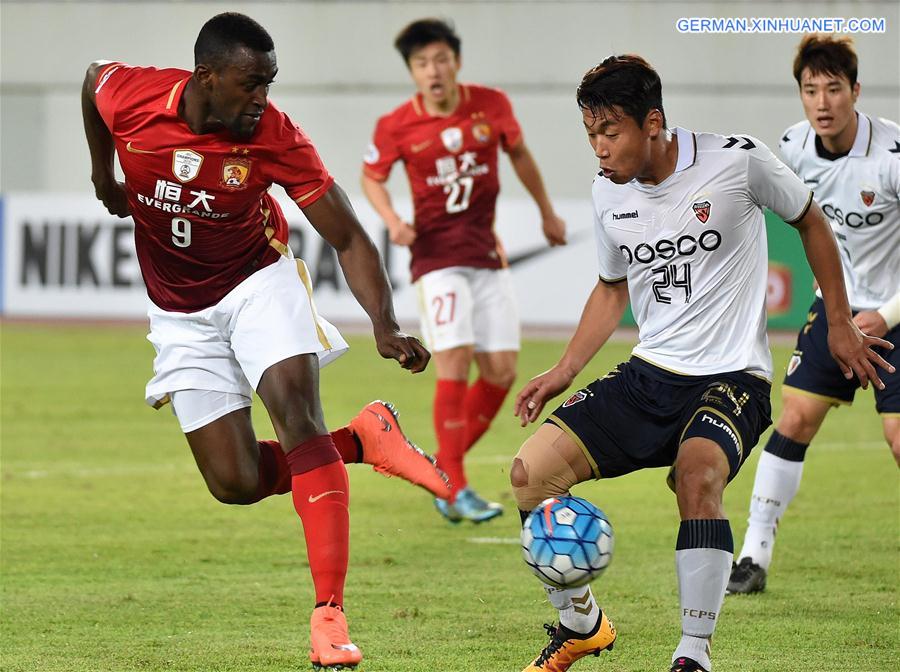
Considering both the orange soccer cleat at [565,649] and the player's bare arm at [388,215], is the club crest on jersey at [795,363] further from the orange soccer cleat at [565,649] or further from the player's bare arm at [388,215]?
the player's bare arm at [388,215]

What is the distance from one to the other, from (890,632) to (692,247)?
5.56 ft

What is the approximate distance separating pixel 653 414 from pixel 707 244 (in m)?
0.59

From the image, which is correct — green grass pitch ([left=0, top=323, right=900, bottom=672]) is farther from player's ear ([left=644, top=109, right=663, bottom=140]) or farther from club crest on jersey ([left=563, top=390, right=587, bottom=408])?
player's ear ([left=644, top=109, right=663, bottom=140])

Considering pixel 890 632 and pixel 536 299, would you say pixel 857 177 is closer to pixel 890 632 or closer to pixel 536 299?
pixel 890 632

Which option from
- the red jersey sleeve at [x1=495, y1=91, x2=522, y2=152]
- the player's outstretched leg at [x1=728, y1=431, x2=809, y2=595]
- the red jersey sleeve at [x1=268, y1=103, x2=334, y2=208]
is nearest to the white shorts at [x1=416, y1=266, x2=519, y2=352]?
the red jersey sleeve at [x1=495, y1=91, x2=522, y2=152]

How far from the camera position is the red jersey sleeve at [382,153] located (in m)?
8.38

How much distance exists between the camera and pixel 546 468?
15.0ft

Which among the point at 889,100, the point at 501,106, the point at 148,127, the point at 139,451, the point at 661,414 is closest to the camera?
the point at 661,414

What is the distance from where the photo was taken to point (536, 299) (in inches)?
750

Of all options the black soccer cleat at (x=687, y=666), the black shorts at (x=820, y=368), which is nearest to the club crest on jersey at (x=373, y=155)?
the black shorts at (x=820, y=368)

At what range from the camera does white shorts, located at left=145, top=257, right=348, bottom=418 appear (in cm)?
490

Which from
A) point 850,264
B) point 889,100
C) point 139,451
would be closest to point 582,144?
point 889,100

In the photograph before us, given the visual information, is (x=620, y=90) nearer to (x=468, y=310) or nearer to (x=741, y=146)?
(x=741, y=146)

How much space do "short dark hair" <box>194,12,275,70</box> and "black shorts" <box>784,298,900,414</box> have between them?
2.71m
